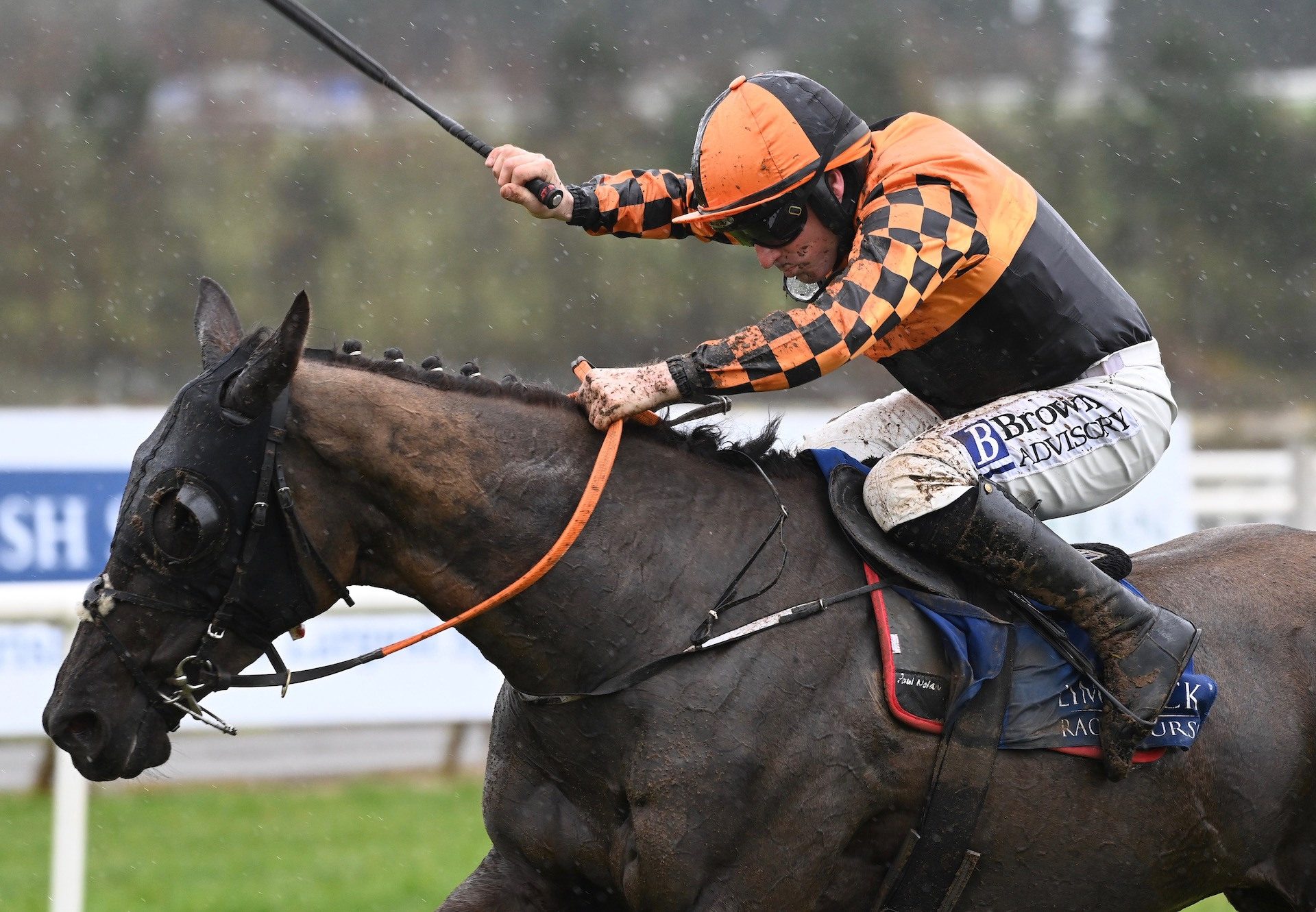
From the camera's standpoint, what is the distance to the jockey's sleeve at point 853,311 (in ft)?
10.2

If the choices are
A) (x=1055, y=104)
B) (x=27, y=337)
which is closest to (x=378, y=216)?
(x=27, y=337)

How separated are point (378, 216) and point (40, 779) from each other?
1294 cm

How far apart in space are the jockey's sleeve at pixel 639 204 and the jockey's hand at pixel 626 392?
2.56 feet

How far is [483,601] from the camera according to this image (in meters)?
3.14

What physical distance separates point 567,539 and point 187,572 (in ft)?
2.50

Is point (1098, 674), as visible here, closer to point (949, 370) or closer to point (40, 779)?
point (949, 370)

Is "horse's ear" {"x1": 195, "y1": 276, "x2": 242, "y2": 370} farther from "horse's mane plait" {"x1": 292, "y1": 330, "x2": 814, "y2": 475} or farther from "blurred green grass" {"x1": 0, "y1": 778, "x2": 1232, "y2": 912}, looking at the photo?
"blurred green grass" {"x1": 0, "y1": 778, "x2": 1232, "y2": 912}

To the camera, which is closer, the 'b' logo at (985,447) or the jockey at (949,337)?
the jockey at (949,337)

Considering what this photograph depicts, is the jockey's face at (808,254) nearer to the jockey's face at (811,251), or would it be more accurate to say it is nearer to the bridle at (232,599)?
the jockey's face at (811,251)

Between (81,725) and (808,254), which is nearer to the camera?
(81,725)

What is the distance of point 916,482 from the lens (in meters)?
3.29

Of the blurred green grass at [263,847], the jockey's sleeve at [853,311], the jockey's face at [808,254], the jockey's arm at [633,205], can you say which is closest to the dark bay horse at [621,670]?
the jockey's sleeve at [853,311]

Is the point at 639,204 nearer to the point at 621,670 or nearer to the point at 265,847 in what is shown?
the point at 621,670

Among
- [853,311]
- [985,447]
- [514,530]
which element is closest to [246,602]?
[514,530]
